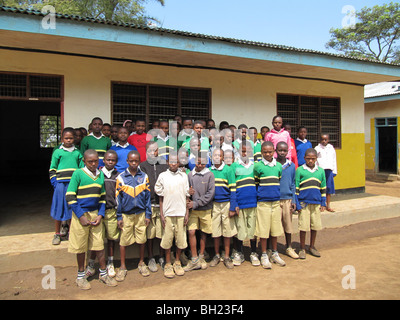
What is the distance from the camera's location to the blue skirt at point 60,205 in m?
3.97

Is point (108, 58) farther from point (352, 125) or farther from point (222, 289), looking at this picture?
point (352, 125)

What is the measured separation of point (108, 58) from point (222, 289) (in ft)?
13.9

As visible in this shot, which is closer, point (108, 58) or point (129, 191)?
point (129, 191)

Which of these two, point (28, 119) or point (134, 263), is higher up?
point (28, 119)

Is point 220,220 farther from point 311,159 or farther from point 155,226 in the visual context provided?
point 311,159

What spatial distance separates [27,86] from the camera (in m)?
4.97

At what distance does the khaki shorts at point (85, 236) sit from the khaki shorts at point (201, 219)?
40.9 inches

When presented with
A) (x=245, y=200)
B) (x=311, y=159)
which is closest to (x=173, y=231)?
(x=245, y=200)

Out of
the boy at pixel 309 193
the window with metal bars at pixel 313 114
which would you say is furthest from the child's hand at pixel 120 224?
the window with metal bars at pixel 313 114

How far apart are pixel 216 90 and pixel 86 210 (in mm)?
4076

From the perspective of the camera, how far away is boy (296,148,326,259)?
4266 millimetres

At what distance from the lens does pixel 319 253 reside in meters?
4.45

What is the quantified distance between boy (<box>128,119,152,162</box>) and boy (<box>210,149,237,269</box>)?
1210 mm

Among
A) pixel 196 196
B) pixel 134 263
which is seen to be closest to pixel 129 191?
pixel 196 196
